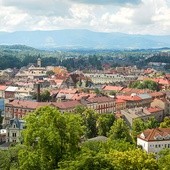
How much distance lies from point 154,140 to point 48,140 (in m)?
20.7

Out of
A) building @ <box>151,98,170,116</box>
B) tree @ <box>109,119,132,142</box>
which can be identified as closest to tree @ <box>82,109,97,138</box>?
tree @ <box>109,119,132,142</box>

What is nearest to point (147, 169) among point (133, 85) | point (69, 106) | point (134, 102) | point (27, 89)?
point (69, 106)

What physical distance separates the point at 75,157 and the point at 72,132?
7.66 feet

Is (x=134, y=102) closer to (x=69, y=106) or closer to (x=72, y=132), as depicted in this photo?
(x=69, y=106)

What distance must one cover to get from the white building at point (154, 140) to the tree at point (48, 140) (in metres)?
17.5

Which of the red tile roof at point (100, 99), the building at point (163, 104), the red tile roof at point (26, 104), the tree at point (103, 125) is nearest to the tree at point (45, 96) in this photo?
the red tile roof at point (26, 104)

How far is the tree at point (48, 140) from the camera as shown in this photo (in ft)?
97.1

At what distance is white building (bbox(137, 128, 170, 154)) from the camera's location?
157 feet

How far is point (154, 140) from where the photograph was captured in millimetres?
47875

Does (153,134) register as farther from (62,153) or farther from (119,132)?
(62,153)

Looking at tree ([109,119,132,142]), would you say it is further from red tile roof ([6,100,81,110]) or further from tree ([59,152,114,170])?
red tile roof ([6,100,81,110])

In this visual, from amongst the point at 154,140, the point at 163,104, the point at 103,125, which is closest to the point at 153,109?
the point at 163,104

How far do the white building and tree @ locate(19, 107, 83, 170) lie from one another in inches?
689

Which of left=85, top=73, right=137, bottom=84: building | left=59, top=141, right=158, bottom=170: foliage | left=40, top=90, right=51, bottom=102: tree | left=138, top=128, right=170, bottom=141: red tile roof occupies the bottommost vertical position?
left=85, top=73, right=137, bottom=84: building
